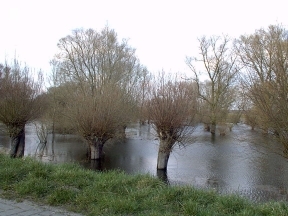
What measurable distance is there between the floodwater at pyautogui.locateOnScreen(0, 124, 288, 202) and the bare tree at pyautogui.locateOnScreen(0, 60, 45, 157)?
2.58 metres

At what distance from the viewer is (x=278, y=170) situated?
1681cm

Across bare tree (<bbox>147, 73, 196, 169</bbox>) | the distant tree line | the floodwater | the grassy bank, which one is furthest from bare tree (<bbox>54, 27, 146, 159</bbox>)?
the grassy bank

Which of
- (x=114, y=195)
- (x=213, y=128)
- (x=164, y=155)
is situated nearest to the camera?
(x=114, y=195)

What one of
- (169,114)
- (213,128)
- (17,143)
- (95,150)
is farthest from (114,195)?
(213,128)

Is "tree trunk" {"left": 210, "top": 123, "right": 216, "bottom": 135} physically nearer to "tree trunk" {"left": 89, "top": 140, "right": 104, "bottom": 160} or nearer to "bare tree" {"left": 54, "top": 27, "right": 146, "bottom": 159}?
"bare tree" {"left": 54, "top": 27, "right": 146, "bottom": 159}

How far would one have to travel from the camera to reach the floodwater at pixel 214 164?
43.5 ft

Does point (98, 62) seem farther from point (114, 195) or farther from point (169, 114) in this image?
point (114, 195)

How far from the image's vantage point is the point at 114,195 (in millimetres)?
5336

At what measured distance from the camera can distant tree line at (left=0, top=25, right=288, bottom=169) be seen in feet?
38.7

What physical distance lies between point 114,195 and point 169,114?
1174cm

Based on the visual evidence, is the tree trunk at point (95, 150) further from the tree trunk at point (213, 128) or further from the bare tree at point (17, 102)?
the tree trunk at point (213, 128)

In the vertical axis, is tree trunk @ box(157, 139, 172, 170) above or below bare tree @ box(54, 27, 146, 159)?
below

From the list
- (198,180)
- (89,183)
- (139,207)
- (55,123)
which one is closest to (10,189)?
(89,183)

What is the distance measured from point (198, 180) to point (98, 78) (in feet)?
72.5
